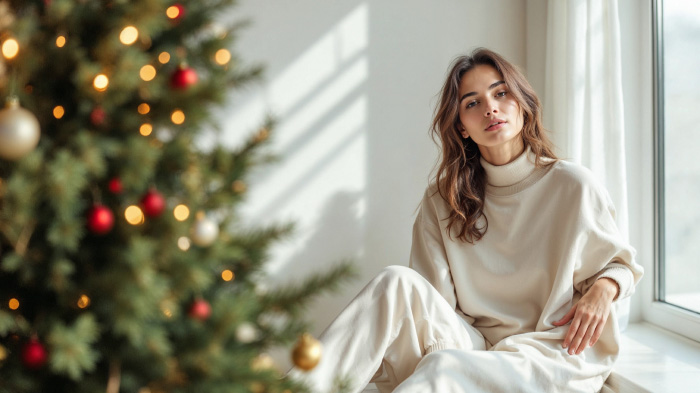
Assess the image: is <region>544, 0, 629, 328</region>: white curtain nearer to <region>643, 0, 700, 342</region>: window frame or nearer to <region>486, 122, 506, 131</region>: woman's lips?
<region>643, 0, 700, 342</region>: window frame

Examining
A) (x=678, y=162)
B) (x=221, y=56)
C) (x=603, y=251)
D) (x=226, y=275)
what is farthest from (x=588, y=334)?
(x=221, y=56)

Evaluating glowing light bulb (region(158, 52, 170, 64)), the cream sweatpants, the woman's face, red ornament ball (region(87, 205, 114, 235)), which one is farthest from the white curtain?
red ornament ball (region(87, 205, 114, 235))

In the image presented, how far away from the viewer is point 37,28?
0.78 meters

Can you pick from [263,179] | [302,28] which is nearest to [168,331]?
[263,179]

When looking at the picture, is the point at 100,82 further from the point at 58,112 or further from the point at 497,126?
the point at 497,126

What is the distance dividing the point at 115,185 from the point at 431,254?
1411mm

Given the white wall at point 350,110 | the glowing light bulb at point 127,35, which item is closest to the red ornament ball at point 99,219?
the glowing light bulb at point 127,35

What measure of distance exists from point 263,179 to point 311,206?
0.22 meters

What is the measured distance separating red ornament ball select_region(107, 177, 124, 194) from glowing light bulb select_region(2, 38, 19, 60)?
19cm

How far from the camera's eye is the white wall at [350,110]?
2389 mm

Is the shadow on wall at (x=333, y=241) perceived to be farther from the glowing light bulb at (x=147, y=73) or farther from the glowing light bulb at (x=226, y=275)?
the glowing light bulb at (x=147, y=73)

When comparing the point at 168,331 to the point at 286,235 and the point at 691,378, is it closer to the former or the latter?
the point at 286,235

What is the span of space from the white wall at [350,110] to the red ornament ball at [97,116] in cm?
157

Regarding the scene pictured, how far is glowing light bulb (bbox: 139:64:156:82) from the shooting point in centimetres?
78
